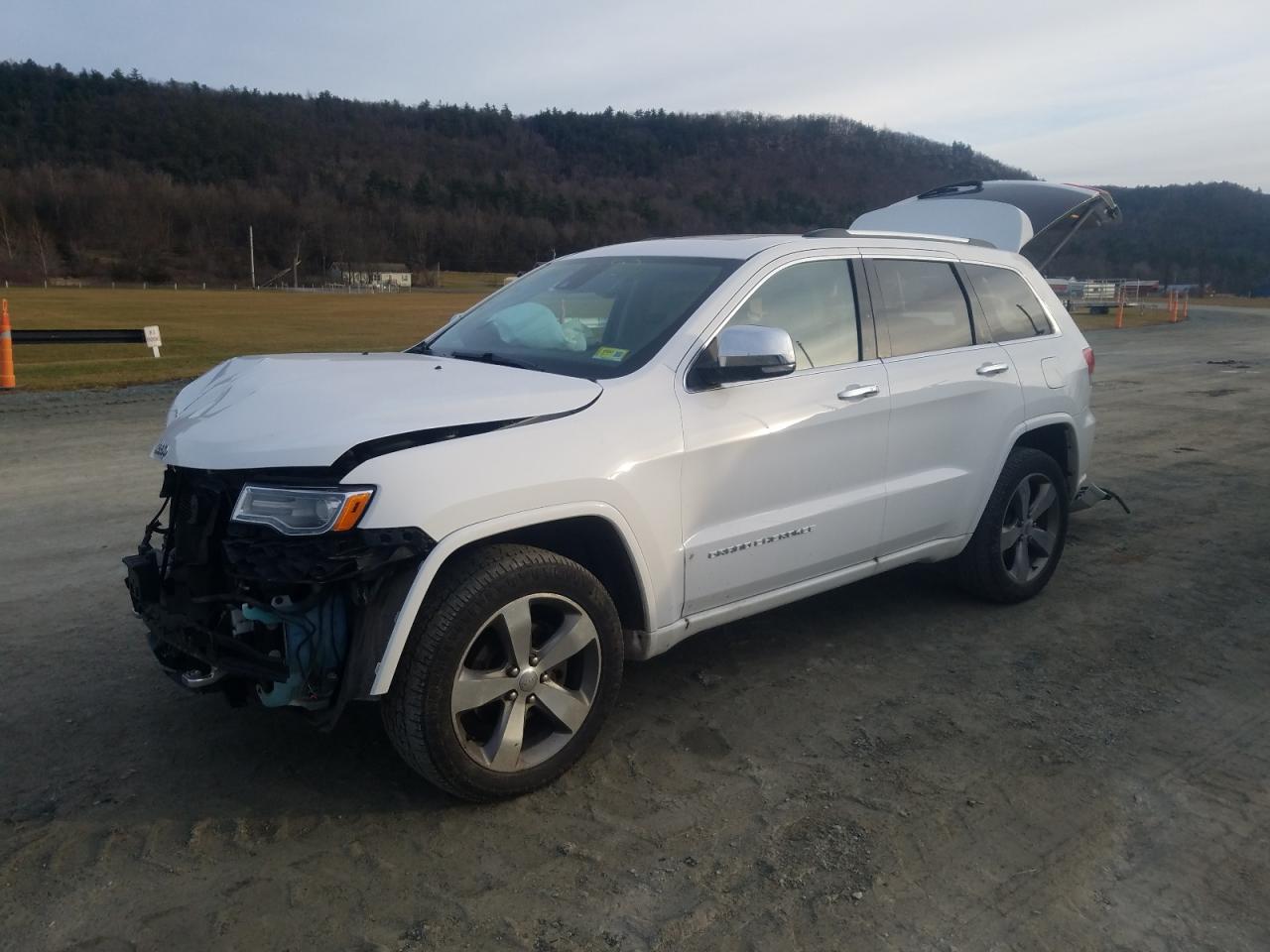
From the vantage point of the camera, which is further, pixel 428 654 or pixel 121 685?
pixel 121 685

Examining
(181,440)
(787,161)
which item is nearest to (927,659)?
(181,440)

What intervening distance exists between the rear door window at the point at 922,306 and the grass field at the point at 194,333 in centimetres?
1275

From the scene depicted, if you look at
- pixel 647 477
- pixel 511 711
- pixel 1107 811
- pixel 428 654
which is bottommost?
pixel 1107 811

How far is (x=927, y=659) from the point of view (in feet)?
15.4

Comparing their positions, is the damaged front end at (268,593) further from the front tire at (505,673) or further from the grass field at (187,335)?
the grass field at (187,335)

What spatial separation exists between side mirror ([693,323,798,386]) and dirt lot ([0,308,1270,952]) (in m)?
1.35

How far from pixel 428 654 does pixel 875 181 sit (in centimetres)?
6505

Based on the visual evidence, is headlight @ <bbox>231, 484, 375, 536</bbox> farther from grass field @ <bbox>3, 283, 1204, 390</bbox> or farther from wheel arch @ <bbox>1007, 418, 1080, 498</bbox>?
grass field @ <bbox>3, 283, 1204, 390</bbox>

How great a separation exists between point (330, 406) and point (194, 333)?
78.8ft

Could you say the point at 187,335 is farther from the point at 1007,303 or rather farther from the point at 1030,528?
the point at 1030,528

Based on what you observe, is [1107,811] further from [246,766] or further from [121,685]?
[121,685]

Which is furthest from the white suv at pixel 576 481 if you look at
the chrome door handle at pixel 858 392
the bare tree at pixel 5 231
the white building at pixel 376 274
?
the bare tree at pixel 5 231

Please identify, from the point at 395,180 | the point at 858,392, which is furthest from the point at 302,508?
the point at 395,180

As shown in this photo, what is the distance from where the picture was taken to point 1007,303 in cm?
547
